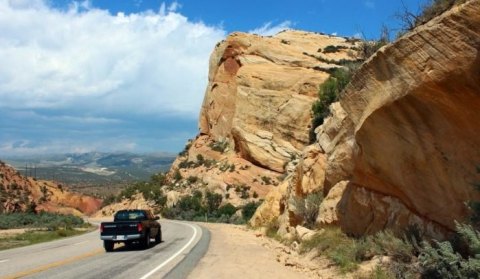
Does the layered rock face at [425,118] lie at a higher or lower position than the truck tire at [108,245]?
higher

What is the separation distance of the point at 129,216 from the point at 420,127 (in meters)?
16.0

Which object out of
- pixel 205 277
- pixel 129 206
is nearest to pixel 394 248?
pixel 205 277

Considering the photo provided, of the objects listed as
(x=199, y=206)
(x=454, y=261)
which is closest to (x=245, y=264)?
(x=454, y=261)

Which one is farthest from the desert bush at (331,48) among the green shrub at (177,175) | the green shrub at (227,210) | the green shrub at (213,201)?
the green shrub at (227,210)

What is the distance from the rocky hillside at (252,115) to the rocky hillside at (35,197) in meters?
19.2

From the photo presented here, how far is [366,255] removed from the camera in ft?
44.8

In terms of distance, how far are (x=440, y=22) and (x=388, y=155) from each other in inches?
163

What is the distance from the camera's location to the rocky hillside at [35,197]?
68662mm

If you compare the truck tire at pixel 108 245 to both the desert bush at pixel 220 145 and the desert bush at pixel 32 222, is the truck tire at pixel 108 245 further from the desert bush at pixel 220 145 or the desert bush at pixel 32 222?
the desert bush at pixel 220 145

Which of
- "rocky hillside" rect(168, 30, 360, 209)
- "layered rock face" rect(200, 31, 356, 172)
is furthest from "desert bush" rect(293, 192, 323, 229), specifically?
"layered rock face" rect(200, 31, 356, 172)

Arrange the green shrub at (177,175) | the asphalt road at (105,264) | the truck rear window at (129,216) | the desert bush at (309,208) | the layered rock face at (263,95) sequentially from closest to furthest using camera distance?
the asphalt road at (105,264) < the desert bush at (309,208) < the truck rear window at (129,216) < the layered rock face at (263,95) < the green shrub at (177,175)

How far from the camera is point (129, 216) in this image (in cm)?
2392

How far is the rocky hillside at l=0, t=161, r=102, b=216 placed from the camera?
68.7m

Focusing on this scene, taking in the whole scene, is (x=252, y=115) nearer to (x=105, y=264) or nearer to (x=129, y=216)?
(x=129, y=216)
